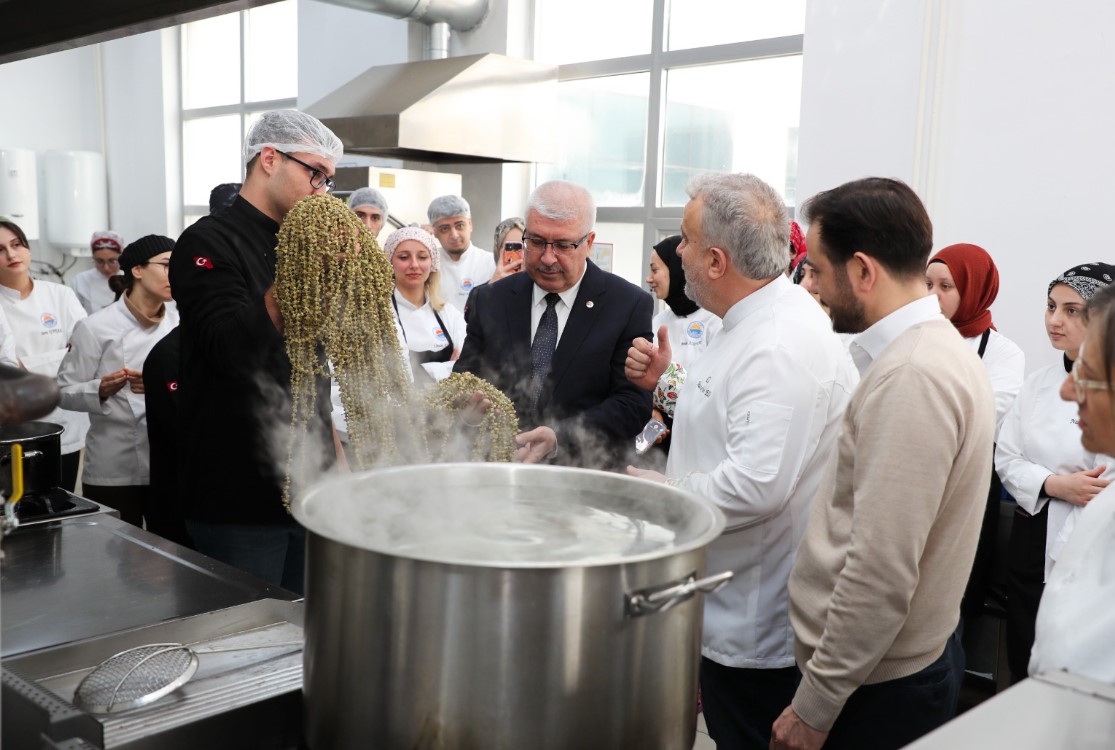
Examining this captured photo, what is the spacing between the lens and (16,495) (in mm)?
917

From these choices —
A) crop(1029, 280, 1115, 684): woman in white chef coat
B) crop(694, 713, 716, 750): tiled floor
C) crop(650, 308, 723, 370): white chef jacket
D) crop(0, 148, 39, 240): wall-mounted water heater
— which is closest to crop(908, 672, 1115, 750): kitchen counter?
crop(1029, 280, 1115, 684): woman in white chef coat

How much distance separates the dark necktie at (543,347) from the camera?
2566 millimetres

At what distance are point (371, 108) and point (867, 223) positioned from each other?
447 centimetres

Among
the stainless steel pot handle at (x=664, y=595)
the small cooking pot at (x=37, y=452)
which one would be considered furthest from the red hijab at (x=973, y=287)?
the small cooking pot at (x=37, y=452)

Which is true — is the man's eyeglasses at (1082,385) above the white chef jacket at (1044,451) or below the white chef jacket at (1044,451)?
above

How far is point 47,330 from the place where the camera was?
4117 millimetres

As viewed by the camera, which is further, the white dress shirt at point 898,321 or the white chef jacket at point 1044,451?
the white chef jacket at point 1044,451

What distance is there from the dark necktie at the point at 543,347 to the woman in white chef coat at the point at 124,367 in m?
1.66

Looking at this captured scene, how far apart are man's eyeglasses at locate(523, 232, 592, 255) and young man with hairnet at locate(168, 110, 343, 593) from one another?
628 millimetres

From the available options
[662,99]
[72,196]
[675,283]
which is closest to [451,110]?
[662,99]

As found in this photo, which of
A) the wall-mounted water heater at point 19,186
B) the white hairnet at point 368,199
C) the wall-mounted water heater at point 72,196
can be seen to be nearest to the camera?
the white hairnet at point 368,199

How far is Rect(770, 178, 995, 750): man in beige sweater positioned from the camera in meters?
1.45

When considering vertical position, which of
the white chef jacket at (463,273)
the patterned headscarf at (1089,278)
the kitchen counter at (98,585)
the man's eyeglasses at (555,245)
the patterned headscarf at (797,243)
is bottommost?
the kitchen counter at (98,585)

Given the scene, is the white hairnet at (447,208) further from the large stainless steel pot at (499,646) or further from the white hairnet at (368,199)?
the large stainless steel pot at (499,646)
